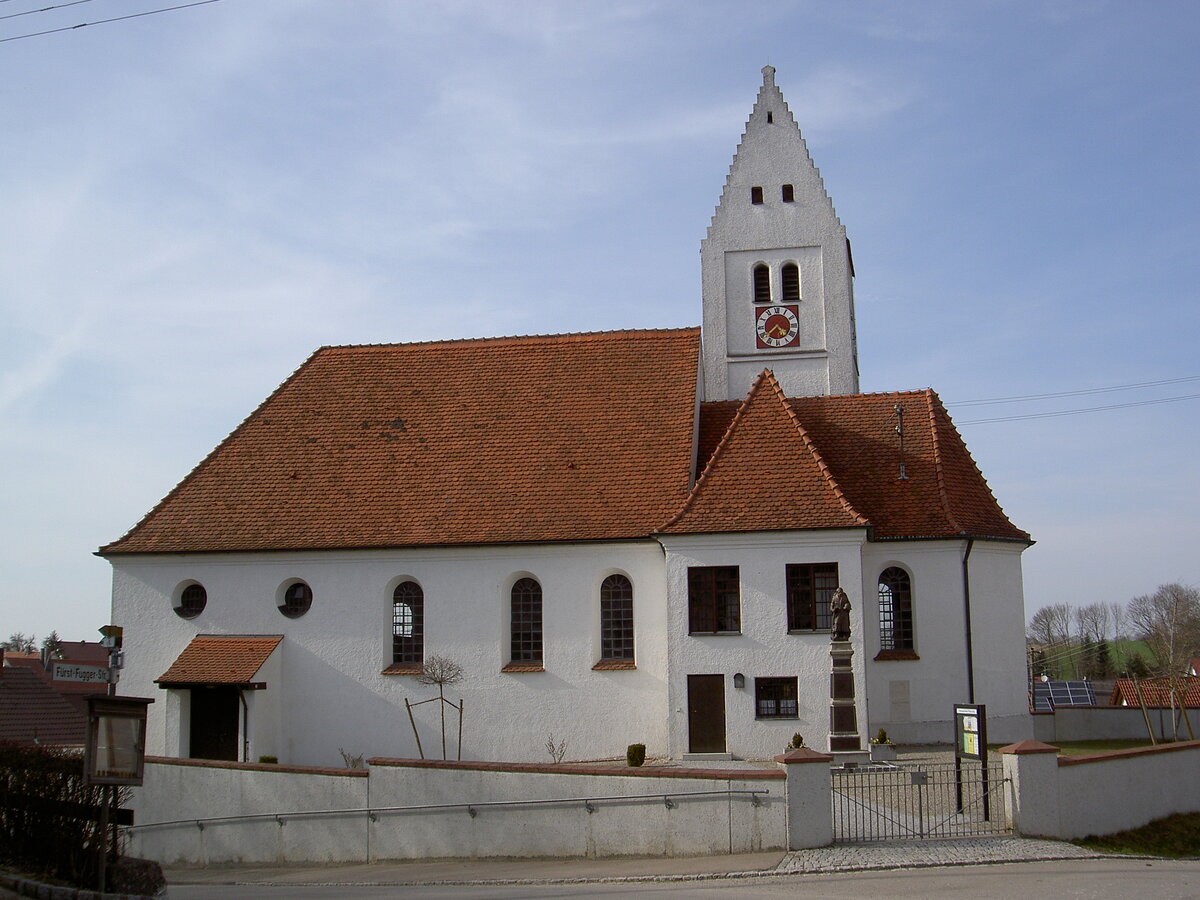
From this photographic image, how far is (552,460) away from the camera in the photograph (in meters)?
30.5

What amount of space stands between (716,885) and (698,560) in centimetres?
1172

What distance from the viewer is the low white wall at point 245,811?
21.2m

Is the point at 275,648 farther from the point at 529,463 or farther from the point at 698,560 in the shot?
the point at 698,560

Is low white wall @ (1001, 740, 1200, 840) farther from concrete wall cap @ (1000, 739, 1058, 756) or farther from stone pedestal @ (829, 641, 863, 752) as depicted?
stone pedestal @ (829, 641, 863, 752)

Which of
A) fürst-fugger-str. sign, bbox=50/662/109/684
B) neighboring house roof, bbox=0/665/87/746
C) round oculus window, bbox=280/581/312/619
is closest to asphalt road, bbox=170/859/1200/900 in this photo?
fürst-fugger-str. sign, bbox=50/662/109/684

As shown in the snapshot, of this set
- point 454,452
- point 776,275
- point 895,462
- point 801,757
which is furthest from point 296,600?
point 776,275

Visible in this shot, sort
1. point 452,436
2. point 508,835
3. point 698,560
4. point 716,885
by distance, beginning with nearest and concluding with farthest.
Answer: point 716,885 → point 508,835 → point 698,560 → point 452,436

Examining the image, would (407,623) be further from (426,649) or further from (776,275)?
(776,275)

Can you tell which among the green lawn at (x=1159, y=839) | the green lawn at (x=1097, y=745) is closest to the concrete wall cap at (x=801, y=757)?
the green lawn at (x=1159, y=839)

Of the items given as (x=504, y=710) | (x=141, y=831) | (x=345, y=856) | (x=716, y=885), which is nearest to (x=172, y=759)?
(x=141, y=831)

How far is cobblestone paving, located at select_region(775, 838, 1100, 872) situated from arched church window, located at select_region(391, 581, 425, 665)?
46.4 ft

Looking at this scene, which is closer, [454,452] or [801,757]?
[801,757]

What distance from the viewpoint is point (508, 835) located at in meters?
19.1

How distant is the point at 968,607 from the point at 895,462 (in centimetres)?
407
